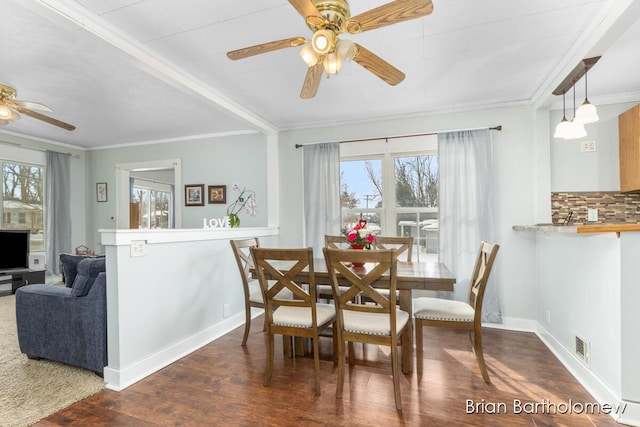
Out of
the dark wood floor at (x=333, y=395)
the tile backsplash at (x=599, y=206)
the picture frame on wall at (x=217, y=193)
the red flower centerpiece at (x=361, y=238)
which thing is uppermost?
the picture frame on wall at (x=217, y=193)

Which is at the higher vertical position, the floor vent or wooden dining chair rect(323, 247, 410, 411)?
wooden dining chair rect(323, 247, 410, 411)

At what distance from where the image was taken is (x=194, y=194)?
487 cm

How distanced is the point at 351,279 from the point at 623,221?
3.17 metres

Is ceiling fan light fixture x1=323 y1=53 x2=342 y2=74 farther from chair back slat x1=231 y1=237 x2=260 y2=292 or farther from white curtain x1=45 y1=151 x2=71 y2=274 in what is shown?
white curtain x1=45 y1=151 x2=71 y2=274

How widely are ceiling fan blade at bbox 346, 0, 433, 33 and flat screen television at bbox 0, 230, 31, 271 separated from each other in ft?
18.6

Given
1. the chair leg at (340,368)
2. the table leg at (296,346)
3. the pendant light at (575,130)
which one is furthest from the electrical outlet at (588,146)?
the table leg at (296,346)

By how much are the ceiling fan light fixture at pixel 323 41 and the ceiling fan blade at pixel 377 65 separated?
0.19 metres

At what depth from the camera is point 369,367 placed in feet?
8.06

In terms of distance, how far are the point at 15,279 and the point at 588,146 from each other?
24.7 feet

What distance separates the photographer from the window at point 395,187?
3.81 metres

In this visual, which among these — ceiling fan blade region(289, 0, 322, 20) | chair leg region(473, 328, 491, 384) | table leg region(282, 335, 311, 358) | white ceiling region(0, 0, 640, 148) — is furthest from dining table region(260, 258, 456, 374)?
white ceiling region(0, 0, 640, 148)

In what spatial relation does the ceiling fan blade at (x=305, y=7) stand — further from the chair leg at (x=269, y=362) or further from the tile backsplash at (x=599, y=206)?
the tile backsplash at (x=599, y=206)

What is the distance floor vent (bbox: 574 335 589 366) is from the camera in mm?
2168

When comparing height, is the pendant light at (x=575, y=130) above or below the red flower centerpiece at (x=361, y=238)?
above
